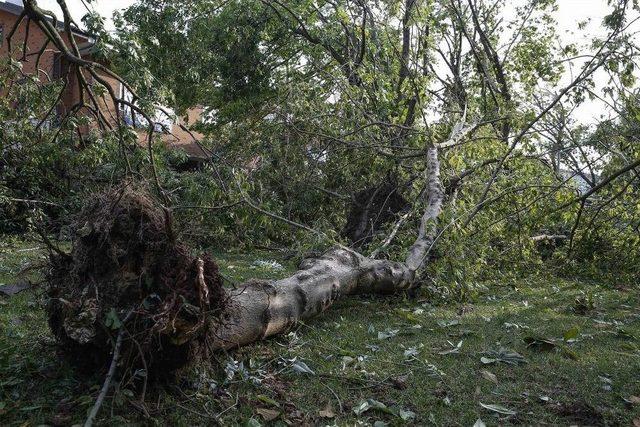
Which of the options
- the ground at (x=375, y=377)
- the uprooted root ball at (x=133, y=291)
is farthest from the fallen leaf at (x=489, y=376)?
the uprooted root ball at (x=133, y=291)

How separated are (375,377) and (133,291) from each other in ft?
4.72

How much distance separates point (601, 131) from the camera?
21.6 ft

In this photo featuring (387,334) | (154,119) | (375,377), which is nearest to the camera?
(375,377)

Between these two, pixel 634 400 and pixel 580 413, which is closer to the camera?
pixel 580 413

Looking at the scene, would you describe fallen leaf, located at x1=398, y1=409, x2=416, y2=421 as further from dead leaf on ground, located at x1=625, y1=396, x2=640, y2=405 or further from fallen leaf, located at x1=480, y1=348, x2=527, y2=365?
dead leaf on ground, located at x1=625, y1=396, x2=640, y2=405

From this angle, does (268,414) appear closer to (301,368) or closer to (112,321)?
(301,368)

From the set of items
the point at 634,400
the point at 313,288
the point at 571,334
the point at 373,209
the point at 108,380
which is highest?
the point at 373,209

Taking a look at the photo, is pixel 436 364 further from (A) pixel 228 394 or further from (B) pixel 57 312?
(B) pixel 57 312

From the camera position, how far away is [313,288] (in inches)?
161

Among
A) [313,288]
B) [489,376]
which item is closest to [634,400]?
[489,376]

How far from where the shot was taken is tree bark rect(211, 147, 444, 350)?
10.8 ft

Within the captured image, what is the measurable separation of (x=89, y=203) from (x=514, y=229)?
178 inches

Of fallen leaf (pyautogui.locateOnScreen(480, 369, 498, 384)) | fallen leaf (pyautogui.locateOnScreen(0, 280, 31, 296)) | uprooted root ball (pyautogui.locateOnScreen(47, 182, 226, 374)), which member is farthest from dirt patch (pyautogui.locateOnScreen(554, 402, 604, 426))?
fallen leaf (pyautogui.locateOnScreen(0, 280, 31, 296))

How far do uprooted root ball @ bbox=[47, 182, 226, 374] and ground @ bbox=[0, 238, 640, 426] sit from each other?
22 cm
